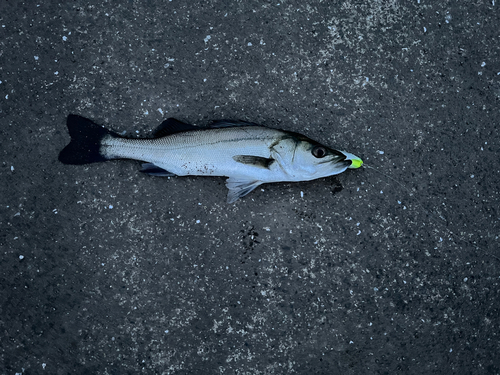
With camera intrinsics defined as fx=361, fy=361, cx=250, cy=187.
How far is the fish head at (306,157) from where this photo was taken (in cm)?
345

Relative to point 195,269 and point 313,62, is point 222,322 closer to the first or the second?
point 195,269

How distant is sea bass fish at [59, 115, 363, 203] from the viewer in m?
3.48

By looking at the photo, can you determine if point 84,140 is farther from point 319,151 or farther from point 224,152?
point 319,151

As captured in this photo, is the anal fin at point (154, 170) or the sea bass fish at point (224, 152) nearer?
the sea bass fish at point (224, 152)

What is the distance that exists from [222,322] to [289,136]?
205 centimetres

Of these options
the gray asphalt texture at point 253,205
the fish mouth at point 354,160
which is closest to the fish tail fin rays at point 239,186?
the gray asphalt texture at point 253,205

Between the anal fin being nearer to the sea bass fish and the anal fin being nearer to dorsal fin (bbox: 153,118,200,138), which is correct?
the sea bass fish

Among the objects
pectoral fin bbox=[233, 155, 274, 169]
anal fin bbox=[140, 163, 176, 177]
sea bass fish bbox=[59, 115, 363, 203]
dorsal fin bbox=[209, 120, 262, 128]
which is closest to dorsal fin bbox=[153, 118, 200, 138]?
sea bass fish bbox=[59, 115, 363, 203]

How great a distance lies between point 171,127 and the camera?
367cm

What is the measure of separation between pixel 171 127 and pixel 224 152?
0.63m

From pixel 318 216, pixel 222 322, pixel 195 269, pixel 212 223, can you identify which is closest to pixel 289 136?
pixel 318 216

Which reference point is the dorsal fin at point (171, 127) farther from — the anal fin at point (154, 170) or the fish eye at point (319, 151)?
the fish eye at point (319, 151)

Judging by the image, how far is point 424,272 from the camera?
3.91 m

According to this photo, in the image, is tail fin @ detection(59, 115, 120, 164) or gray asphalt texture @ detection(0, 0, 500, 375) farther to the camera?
gray asphalt texture @ detection(0, 0, 500, 375)
